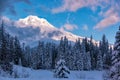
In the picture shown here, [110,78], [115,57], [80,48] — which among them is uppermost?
[80,48]

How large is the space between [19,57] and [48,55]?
19308 millimetres

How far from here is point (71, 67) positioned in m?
95.6

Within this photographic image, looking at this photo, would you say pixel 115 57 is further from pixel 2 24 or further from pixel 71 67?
pixel 71 67

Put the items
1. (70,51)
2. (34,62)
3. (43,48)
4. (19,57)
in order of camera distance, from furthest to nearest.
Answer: (43,48) < (34,62) < (70,51) < (19,57)

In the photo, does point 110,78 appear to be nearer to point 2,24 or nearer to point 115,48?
point 115,48

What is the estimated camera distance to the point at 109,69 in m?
24.1

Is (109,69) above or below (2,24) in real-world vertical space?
below

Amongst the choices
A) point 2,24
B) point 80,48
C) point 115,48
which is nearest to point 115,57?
point 115,48

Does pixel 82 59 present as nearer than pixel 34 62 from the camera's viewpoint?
Yes

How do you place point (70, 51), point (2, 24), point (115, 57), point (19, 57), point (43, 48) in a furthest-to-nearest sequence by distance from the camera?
point (43, 48) → point (70, 51) → point (19, 57) → point (2, 24) → point (115, 57)

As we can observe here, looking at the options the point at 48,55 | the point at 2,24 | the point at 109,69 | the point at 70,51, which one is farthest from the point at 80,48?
the point at 109,69

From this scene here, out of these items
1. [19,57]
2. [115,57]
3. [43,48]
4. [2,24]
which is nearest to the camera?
[115,57]

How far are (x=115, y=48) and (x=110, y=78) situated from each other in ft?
7.57

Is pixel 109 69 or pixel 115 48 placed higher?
pixel 115 48
